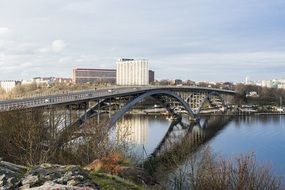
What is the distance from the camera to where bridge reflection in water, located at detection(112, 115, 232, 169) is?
123 feet

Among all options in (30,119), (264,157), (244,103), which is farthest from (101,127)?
(244,103)

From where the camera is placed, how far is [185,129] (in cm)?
6669

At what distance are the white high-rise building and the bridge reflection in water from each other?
56.9 m

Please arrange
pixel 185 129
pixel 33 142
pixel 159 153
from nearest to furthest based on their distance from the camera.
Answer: pixel 33 142
pixel 159 153
pixel 185 129

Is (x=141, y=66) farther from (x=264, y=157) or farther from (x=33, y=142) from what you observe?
(x=33, y=142)

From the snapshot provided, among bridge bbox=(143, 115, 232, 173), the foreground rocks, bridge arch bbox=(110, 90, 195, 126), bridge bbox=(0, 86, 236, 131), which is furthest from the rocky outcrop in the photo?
bridge arch bbox=(110, 90, 195, 126)

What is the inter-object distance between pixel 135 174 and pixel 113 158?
4.25 ft

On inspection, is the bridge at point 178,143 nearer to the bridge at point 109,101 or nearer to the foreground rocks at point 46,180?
the bridge at point 109,101

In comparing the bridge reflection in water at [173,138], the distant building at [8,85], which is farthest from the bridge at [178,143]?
the distant building at [8,85]

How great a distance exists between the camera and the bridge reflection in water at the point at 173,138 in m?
37.5

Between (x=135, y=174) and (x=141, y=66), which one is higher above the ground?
(x=141, y=66)

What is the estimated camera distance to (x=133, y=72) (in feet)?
442

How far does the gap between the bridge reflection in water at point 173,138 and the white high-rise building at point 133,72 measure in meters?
56.9

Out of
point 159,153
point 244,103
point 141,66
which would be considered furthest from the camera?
point 141,66
